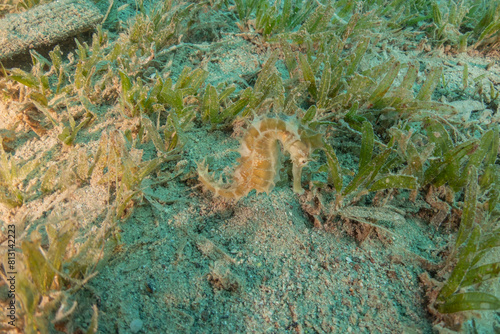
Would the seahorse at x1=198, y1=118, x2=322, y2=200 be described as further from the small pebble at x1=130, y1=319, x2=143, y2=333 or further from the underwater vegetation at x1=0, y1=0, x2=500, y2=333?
the small pebble at x1=130, y1=319, x2=143, y2=333

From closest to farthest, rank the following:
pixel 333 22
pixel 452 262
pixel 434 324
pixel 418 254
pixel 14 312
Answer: pixel 14 312, pixel 434 324, pixel 452 262, pixel 418 254, pixel 333 22

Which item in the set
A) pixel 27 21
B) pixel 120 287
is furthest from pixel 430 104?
pixel 27 21

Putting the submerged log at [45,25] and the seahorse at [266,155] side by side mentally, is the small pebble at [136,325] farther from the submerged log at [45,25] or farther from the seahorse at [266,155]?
the submerged log at [45,25]

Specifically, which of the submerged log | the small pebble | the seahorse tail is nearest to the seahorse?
the seahorse tail

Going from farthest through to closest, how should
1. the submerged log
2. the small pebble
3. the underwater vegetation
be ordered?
the submerged log, the underwater vegetation, the small pebble

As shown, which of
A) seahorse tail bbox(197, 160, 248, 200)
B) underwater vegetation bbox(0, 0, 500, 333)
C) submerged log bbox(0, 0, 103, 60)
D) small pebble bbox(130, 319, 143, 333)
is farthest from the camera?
submerged log bbox(0, 0, 103, 60)

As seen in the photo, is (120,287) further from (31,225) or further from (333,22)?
(333,22)

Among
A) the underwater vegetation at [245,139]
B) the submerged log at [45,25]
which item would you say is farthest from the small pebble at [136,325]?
the submerged log at [45,25]
